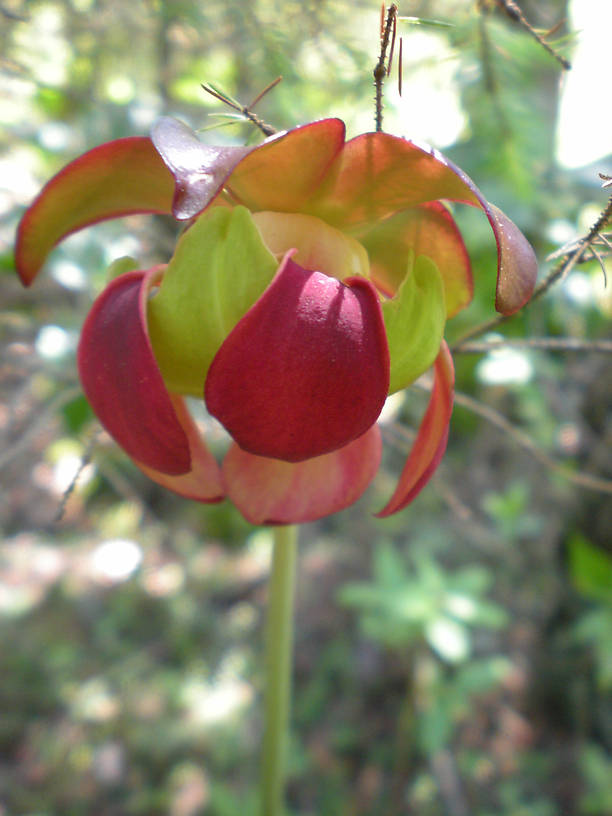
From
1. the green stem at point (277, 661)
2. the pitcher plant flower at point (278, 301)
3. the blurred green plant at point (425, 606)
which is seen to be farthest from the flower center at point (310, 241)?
the blurred green plant at point (425, 606)

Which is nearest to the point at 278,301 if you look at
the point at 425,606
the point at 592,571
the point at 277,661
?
the point at 277,661

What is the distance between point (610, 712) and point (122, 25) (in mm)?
1759

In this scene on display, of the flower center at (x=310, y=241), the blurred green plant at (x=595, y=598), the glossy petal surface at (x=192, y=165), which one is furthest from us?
the blurred green plant at (x=595, y=598)

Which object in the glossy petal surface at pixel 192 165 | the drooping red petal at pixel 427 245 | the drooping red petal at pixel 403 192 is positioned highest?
the glossy petal surface at pixel 192 165

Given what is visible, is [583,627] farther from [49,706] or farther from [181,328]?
[49,706]

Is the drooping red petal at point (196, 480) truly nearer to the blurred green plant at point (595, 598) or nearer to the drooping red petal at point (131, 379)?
the drooping red petal at point (131, 379)

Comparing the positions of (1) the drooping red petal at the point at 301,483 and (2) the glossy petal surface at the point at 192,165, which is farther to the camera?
(1) the drooping red petal at the point at 301,483

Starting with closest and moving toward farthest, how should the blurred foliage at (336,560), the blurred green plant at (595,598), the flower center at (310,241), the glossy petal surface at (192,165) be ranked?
1. the glossy petal surface at (192,165)
2. the flower center at (310,241)
3. the blurred foliage at (336,560)
4. the blurred green plant at (595,598)

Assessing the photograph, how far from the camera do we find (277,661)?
0.57m

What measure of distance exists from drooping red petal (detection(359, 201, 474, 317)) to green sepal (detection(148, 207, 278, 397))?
11 cm

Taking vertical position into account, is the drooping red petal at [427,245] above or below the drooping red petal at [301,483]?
above

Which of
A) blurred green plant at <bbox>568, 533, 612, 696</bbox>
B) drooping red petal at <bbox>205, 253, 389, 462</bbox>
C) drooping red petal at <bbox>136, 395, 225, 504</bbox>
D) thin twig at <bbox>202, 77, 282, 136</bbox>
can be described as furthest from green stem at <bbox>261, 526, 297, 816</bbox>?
blurred green plant at <bbox>568, 533, 612, 696</bbox>

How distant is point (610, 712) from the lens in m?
1.33

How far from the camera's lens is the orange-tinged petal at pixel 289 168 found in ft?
1.16
